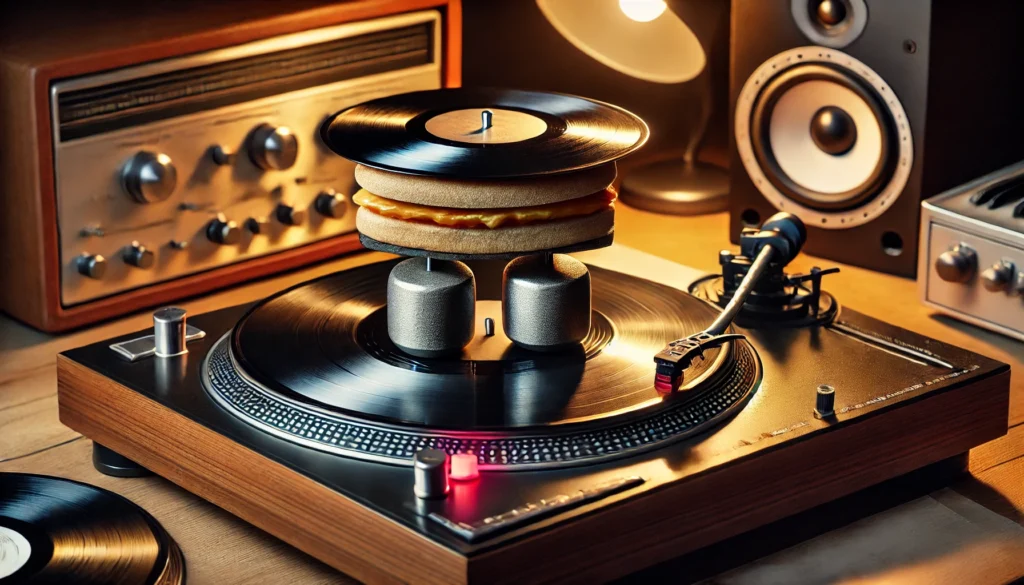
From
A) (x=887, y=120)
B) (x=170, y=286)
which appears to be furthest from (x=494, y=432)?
(x=887, y=120)

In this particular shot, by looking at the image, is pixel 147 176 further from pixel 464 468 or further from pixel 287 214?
pixel 464 468

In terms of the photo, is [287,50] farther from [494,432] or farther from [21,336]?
[494,432]

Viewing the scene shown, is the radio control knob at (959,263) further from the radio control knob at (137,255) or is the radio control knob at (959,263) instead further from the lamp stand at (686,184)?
the radio control knob at (137,255)

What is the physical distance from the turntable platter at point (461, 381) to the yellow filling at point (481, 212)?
0.36 ft

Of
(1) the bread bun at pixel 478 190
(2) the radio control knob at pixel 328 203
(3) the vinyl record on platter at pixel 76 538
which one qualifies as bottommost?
(3) the vinyl record on platter at pixel 76 538

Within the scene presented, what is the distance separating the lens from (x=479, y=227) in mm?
1032

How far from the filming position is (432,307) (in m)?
1.07

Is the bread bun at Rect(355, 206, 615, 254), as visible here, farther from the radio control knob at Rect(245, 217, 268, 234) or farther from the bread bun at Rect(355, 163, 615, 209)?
the radio control knob at Rect(245, 217, 268, 234)

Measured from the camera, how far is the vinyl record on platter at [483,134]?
1.02m

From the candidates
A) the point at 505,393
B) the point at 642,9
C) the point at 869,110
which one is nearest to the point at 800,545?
the point at 505,393

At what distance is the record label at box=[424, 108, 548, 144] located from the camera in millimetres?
1069

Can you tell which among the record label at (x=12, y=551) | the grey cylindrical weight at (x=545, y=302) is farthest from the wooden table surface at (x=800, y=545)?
the grey cylindrical weight at (x=545, y=302)

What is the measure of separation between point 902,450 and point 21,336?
0.83 metres

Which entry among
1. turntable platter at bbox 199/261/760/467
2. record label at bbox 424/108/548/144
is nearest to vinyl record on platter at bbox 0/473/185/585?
turntable platter at bbox 199/261/760/467
